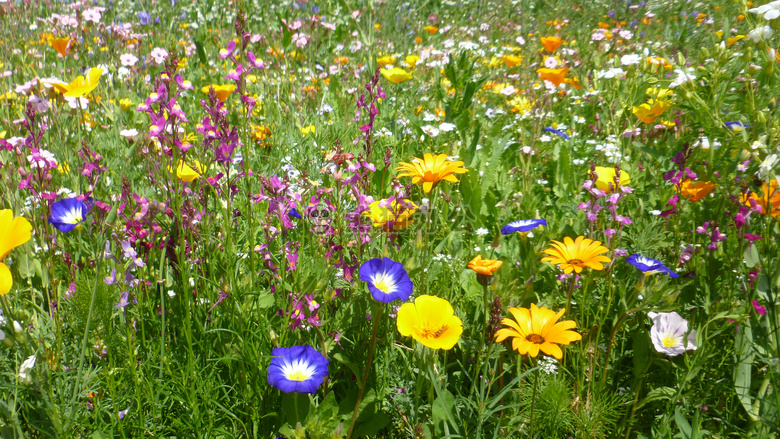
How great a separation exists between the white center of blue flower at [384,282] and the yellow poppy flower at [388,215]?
0.94 ft

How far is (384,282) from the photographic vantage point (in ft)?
4.36

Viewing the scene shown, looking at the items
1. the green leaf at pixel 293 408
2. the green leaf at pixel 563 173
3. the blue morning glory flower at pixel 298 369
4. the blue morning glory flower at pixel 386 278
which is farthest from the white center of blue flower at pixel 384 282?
the green leaf at pixel 563 173

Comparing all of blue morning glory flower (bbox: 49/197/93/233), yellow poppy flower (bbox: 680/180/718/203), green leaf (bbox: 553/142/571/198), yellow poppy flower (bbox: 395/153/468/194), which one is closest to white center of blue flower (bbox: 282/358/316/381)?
yellow poppy flower (bbox: 395/153/468/194)

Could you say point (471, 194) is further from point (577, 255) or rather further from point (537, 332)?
point (537, 332)

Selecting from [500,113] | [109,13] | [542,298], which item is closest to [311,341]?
[542,298]

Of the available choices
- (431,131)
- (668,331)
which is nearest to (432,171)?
(668,331)

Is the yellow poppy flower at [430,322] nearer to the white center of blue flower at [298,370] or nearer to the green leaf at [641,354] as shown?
the white center of blue flower at [298,370]

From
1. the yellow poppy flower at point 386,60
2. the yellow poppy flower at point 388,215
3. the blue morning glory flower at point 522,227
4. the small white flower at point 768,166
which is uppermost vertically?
the yellow poppy flower at point 386,60

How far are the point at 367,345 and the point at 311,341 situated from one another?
0.20 m

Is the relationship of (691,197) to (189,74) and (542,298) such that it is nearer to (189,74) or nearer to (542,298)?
(542,298)

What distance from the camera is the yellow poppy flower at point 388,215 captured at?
1608 millimetres

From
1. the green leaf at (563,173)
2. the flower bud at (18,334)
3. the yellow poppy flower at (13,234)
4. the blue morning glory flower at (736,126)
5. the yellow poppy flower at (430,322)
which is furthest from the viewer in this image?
the green leaf at (563,173)

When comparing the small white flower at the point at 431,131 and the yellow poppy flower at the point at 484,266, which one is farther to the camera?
the small white flower at the point at 431,131

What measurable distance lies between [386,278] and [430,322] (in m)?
0.18
